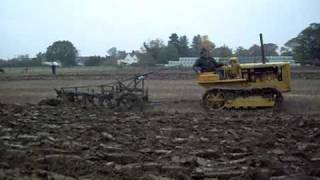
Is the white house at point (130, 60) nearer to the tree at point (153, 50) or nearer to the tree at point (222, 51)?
the tree at point (153, 50)

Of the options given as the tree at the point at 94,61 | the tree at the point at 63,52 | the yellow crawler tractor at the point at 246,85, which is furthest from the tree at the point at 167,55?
the yellow crawler tractor at the point at 246,85

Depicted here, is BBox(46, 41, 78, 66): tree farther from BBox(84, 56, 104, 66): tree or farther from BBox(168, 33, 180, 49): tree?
BBox(168, 33, 180, 49): tree

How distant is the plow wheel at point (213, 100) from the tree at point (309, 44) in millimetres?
35101

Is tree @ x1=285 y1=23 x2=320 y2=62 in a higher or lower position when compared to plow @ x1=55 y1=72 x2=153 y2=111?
higher

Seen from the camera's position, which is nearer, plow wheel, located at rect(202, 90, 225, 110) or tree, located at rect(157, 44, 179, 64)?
plow wheel, located at rect(202, 90, 225, 110)

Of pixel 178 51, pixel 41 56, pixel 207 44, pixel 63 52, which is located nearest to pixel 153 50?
pixel 178 51

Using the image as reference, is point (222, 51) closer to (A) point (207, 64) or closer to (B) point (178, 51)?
(B) point (178, 51)

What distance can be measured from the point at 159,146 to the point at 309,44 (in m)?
45.9

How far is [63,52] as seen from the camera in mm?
96688

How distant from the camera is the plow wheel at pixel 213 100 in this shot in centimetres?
2019

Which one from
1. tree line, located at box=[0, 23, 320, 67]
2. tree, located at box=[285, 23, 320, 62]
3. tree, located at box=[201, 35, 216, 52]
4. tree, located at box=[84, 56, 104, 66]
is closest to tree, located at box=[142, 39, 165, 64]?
tree line, located at box=[0, 23, 320, 67]

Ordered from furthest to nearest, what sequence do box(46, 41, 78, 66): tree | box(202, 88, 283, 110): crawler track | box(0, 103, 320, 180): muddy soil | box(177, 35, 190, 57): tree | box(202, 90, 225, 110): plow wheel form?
box(46, 41, 78, 66): tree
box(177, 35, 190, 57): tree
box(202, 90, 225, 110): plow wheel
box(202, 88, 283, 110): crawler track
box(0, 103, 320, 180): muddy soil

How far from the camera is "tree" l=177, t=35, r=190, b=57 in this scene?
8075 cm

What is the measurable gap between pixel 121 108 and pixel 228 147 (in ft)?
32.9
